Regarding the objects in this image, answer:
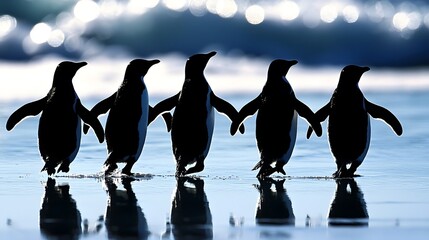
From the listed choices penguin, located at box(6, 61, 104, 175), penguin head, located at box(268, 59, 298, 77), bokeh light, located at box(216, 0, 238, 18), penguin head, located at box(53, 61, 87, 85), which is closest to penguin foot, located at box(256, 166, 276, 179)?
penguin head, located at box(268, 59, 298, 77)

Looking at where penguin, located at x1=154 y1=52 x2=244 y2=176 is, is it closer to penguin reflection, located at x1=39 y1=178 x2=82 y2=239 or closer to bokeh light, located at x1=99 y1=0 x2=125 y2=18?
penguin reflection, located at x1=39 y1=178 x2=82 y2=239

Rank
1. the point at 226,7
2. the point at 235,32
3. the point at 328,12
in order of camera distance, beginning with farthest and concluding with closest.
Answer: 1. the point at 226,7
2. the point at 328,12
3. the point at 235,32

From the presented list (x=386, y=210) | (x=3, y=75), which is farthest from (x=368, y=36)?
(x=386, y=210)

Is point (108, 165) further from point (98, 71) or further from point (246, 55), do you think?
point (246, 55)

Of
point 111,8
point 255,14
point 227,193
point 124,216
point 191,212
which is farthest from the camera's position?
point 111,8

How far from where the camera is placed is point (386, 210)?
5.54 m

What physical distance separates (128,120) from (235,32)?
→ 16.0 metres

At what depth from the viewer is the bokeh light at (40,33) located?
76.5ft

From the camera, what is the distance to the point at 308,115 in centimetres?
715

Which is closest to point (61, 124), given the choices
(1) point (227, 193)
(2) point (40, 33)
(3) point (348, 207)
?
(1) point (227, 193)

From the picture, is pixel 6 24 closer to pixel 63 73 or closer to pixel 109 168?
pixel 63 73

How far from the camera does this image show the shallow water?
503cm

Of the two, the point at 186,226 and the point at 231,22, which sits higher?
the point at 231,22

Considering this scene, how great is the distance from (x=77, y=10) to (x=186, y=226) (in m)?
20.8
